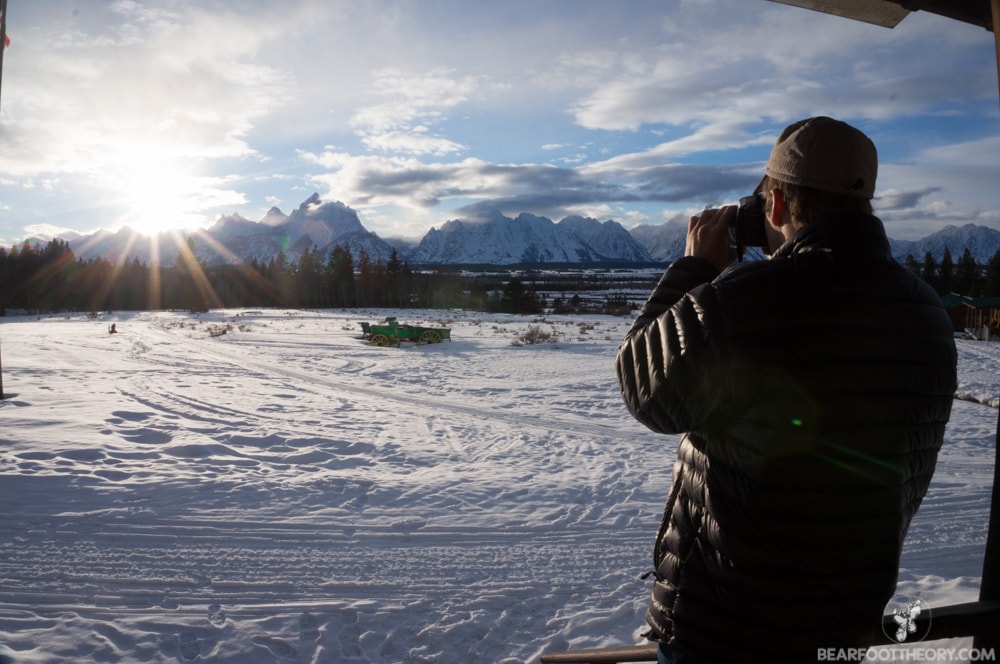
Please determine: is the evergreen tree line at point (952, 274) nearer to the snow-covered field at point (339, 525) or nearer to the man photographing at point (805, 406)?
the snow-covered field at point (339, 525)

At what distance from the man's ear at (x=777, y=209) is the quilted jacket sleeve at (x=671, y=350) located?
18cm

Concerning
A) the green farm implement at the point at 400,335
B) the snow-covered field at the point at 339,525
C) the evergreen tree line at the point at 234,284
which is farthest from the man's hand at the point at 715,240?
the evergreen tree line at the point at 234,284

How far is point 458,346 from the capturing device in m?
22.4

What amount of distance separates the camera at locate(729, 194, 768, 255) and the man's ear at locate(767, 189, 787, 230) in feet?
0.13

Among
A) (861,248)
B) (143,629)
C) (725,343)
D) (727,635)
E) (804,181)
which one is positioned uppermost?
(804,181)

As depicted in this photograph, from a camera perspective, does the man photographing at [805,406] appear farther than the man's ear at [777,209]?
No

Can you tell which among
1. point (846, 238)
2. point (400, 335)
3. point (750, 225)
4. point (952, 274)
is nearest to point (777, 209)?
point (750, 225)

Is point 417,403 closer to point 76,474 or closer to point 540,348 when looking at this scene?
point 76,474

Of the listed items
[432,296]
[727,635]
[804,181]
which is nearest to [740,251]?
A: [804,181]

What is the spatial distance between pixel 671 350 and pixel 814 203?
1.57ft

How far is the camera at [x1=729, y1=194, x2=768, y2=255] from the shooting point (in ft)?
4.77

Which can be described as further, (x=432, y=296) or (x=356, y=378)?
(x=432, y=296)

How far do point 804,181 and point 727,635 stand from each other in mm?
1072

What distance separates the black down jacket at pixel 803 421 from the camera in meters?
1.22
